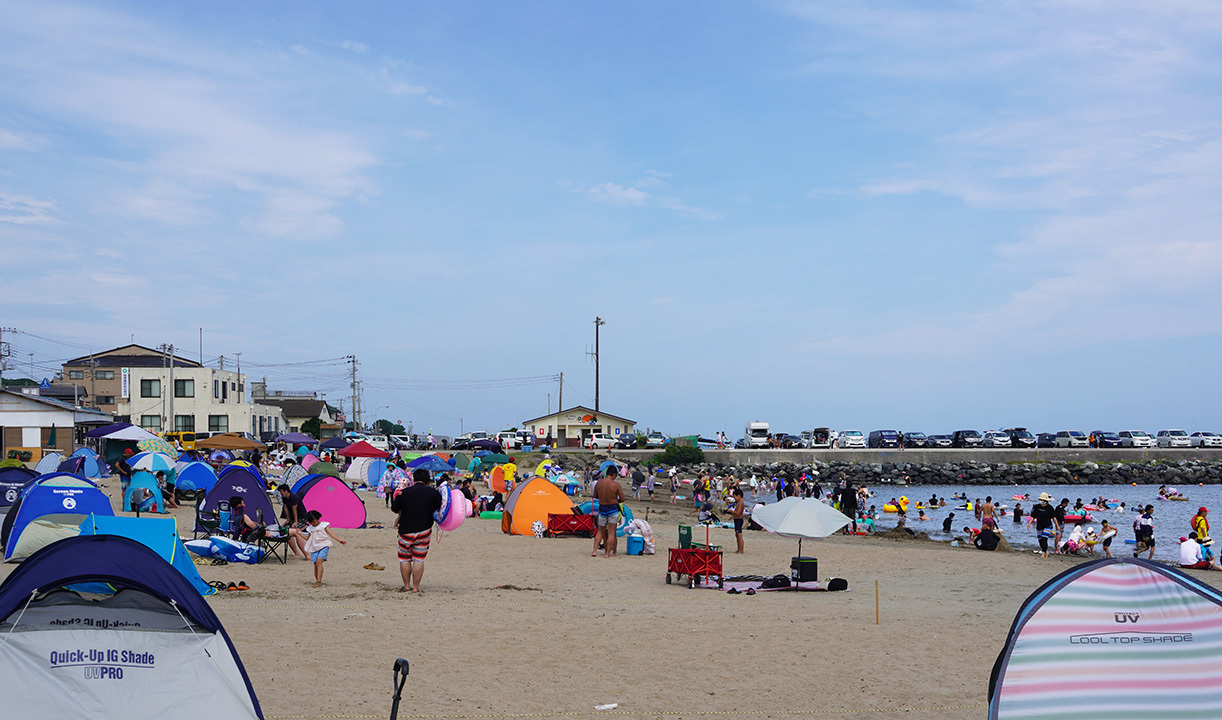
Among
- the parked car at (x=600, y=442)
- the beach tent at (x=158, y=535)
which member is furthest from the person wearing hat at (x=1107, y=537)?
the parked car at (x=600, y=442)

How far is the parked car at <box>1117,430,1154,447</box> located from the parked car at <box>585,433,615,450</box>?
37974mm

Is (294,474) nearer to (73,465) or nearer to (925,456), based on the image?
(73,465)

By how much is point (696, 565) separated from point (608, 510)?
342cm

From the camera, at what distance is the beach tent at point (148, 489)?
21453 millimetres

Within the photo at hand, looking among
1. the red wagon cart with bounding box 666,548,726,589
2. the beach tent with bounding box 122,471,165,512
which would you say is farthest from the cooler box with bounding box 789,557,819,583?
the beach tent with bounding box 122,471,165,512

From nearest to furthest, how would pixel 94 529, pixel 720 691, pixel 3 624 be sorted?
pixel 3 624 → pixel 720 691 → pixel 94 529

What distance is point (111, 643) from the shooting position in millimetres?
5867

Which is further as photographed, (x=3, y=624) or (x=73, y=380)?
(x=73, y=380)

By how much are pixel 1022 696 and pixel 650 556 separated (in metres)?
11.9

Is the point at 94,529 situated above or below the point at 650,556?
above

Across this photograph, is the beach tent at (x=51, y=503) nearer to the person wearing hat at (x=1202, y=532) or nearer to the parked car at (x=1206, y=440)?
the person wearing hat at (x=1202, y=532)

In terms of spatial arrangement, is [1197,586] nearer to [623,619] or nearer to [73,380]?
[623,619]

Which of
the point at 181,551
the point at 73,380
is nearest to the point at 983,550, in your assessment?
the point at 181,551

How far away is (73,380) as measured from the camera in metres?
67.8
